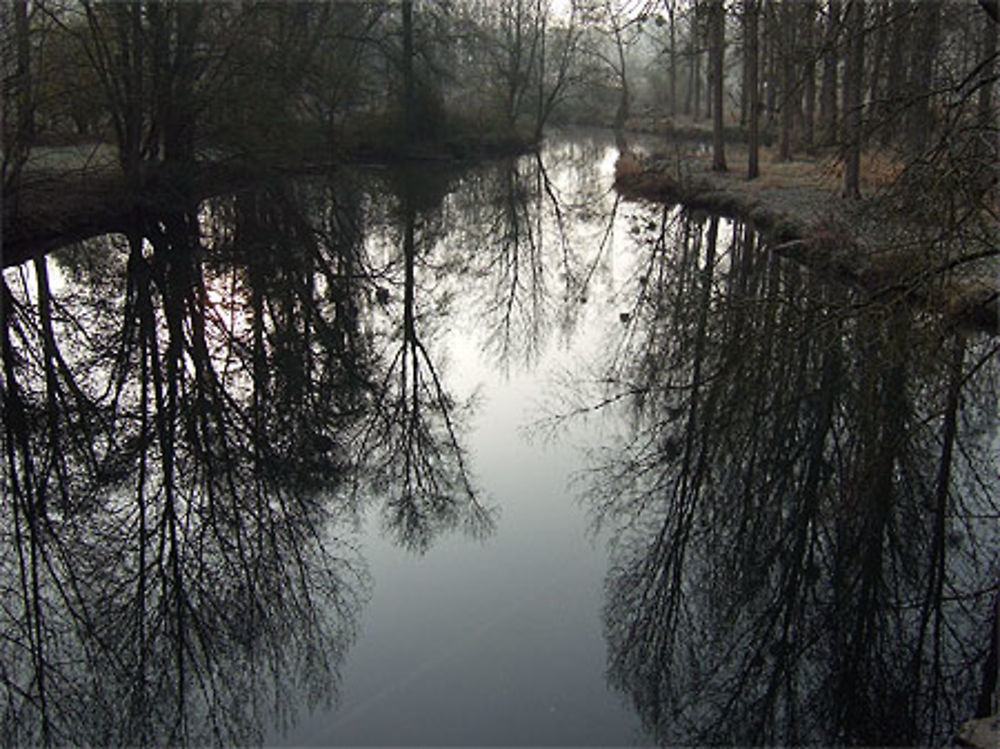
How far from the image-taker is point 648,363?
1102cm

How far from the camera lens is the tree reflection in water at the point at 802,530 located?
5.10 meters

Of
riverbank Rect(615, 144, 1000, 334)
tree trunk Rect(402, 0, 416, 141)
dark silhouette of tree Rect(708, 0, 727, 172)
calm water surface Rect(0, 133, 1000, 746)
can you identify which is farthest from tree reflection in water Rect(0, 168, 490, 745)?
tree trunk Rect(402, 0, 416, 141)

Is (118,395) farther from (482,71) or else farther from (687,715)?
(482,71)

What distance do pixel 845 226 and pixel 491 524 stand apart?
917 cm

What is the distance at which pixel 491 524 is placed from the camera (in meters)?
7.28

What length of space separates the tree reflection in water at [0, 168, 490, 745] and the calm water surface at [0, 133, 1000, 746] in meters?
0.03

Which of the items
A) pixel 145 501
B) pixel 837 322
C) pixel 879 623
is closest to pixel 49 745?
pixel 145 501

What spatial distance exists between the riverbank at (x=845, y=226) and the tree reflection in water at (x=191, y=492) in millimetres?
4052

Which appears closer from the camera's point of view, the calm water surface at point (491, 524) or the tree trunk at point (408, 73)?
the calm water surface at point (491, 524)

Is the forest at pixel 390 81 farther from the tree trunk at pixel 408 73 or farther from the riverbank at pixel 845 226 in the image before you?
the riverbank at pixel 845 226

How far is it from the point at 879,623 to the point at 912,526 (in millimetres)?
1338

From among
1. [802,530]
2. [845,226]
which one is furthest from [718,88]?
[802,530]

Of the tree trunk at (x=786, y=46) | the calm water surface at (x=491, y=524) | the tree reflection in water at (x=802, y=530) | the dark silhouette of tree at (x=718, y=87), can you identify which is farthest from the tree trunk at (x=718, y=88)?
the tree reflection in water at (x=802, y=530)

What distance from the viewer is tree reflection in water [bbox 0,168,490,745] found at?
527cm
